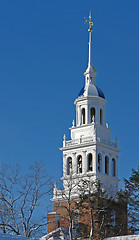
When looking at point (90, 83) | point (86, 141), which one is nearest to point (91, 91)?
point (90, 83)

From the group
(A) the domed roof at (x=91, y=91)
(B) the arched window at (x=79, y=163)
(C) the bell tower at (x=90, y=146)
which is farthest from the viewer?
(A) the domed roof at (x=91, y=91)

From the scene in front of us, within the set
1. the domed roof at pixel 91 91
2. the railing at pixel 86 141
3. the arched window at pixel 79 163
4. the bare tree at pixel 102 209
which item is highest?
the domed roof at pixel 91 91

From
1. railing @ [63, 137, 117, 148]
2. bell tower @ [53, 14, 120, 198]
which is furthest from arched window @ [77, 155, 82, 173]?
railing @ [63, 137, 117, 148]

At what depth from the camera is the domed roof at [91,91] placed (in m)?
74.8

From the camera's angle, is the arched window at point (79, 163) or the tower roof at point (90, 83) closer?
the arched window at point (79, 163)

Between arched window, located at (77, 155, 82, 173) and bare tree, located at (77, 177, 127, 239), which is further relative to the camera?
arched window, located at (77, 155, 82, 173)

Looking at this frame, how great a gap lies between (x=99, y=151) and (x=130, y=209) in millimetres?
9543

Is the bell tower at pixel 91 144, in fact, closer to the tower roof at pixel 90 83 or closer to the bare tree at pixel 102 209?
the tower roof at pixel 90 83

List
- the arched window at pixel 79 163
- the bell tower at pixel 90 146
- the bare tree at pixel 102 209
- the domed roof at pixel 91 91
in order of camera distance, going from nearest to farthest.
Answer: the bare tree at pixel 102 209 < the bell tower at pixel 90 146 < the arched window at pixel 79 163 < the domed roof at pixel 91 91

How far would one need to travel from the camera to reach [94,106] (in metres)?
74.2

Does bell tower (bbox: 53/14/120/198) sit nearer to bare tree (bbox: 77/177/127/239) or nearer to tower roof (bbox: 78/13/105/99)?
tower roof (bbox: 78/13/105/99)

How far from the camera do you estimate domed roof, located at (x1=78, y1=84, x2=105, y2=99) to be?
245 feet

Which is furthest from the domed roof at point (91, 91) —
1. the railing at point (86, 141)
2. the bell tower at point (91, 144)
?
the railing at point (86, 141)

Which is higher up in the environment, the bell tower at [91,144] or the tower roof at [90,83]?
the tower roof at [90,83]
